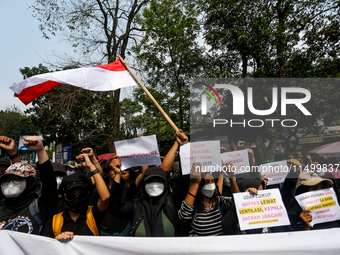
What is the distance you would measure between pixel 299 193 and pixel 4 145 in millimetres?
3228

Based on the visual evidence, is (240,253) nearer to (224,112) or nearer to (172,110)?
(224,112)

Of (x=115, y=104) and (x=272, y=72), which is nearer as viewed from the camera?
(x=272, y=72)

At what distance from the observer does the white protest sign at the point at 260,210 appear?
2.50 m

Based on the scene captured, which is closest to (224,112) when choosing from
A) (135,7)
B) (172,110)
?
(172,110)

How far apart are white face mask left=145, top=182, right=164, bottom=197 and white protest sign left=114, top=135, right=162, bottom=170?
60 cm

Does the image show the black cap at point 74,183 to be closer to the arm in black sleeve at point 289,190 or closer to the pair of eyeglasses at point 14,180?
the pair of eyeglasses at point 14,180

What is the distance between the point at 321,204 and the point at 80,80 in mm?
3326

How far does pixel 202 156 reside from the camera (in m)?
2.88

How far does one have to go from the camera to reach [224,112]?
592cm

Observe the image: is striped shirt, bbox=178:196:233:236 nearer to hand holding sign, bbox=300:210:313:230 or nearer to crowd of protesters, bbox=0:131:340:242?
crowd of protesters, bbox=0:131:340:242

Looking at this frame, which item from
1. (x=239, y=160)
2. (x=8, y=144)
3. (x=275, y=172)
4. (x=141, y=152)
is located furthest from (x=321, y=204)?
(x=8, y=144)

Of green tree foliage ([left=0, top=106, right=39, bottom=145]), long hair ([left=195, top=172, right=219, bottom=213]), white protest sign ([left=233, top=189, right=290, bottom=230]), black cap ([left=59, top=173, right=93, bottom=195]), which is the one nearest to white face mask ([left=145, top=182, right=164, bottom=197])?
long hair ([left=195, top=172, right=219, bottom=213])

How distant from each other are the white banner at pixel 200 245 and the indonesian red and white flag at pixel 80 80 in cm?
201

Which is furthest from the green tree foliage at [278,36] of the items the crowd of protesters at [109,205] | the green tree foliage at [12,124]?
the green tree foliage at [12,124]
